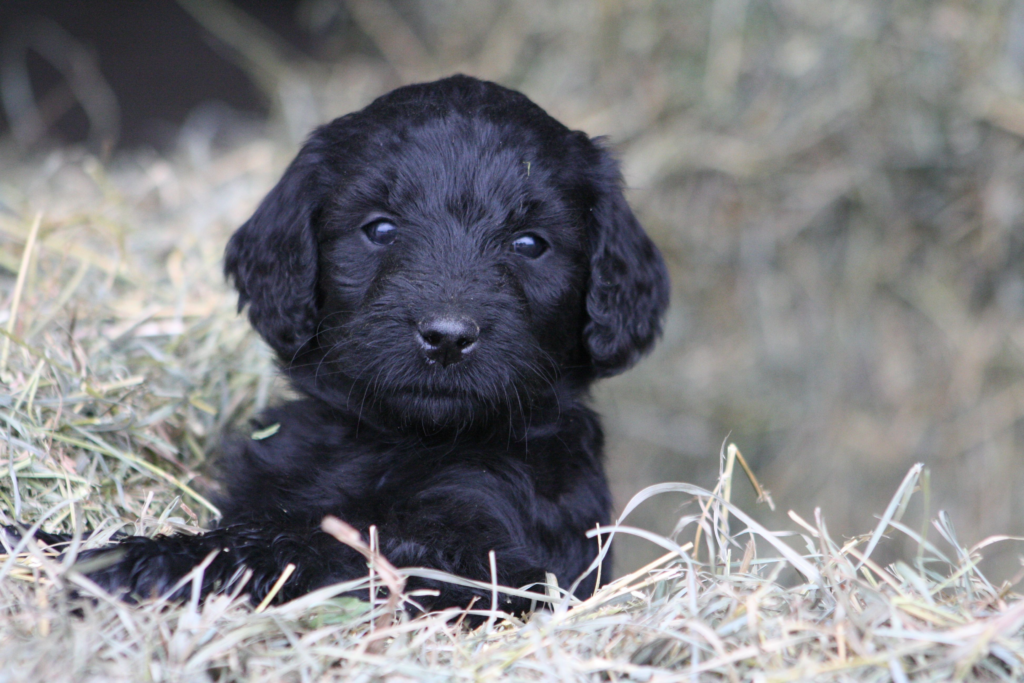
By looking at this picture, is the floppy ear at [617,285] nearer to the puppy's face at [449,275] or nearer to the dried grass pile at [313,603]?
the puppy's face at [449,275]

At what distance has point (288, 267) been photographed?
288 cm

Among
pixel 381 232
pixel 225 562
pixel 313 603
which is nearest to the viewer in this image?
pixel 313 603

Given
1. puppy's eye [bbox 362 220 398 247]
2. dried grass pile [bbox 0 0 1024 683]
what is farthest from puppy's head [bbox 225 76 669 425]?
dried grass pile [bbox 0 0 1024 683]

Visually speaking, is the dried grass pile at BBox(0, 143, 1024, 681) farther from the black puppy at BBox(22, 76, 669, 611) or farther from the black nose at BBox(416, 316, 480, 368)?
the black nose at BBox(416, 316, 480, 368)

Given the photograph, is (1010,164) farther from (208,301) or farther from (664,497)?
(208,301)

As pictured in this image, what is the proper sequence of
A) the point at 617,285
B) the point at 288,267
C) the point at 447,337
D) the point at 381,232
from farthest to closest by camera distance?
the point at 617,285 → the point at 288,267 → the point at 381,232 → the point at 447,337

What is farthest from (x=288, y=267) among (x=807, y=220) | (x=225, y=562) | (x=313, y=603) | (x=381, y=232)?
(x=807, y=220)

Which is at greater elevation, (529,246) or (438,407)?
(529,246)

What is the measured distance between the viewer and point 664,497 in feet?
17.9

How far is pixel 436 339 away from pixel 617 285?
0.86 metres

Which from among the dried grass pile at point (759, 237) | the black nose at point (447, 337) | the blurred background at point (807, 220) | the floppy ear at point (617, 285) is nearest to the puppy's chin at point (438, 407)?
the black nose at point (447, 337)

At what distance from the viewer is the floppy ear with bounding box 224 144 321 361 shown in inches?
113

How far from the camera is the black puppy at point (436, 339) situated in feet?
7.84

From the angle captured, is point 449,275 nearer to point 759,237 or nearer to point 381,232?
point 381,232
